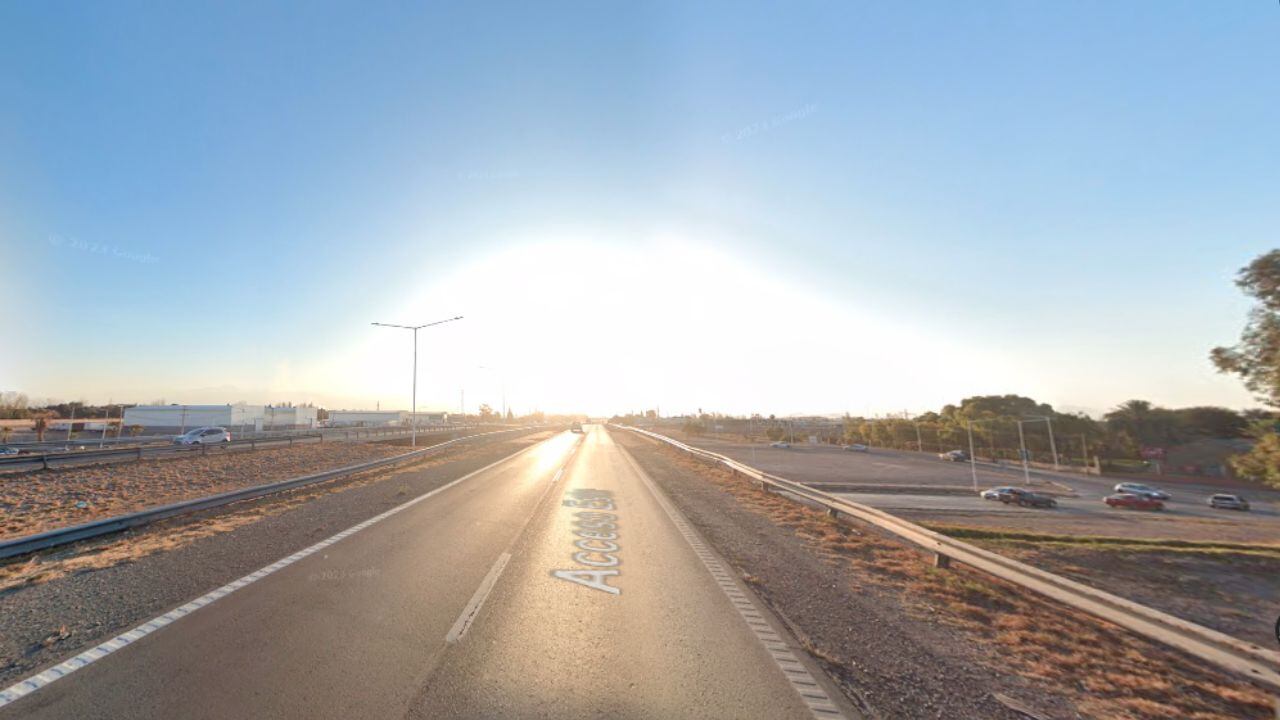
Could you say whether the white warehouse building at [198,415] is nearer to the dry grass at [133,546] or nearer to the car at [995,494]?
the dry grass at [133,546]

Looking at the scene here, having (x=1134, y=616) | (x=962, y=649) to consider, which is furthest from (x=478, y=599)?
(x=1134, y=616)

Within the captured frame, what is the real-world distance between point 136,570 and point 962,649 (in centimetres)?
1086

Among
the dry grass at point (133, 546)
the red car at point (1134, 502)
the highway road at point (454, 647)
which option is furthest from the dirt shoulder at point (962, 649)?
the red car at point (1134, 502)

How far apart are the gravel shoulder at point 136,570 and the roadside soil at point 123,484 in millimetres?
4204

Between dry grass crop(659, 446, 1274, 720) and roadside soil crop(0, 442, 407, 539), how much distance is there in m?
17.6

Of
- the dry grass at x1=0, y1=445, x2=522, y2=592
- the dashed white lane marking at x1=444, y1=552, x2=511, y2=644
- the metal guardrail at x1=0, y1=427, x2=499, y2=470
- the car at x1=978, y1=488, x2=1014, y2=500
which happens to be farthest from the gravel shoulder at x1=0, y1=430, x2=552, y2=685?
the car at x1=978, y1=488, x2=1014, y2=500

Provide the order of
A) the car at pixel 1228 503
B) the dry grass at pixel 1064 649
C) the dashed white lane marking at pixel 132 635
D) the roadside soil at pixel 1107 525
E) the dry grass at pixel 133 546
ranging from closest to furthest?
the dashed white lane marking at pixel 132 635 → the dry grass at pixel 1064 649 → the dry grass at pixel 133 546 → the roadside soil at pixel 1107 525 → the car at pixel 1228 503

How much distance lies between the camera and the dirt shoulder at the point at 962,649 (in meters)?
4.10

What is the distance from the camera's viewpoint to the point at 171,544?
8492 mm

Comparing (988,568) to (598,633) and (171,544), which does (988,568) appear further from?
(171,544)

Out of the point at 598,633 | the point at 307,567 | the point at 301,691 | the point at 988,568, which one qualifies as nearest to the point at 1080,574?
the point at 988,568

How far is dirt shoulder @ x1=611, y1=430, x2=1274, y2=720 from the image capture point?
4.10m

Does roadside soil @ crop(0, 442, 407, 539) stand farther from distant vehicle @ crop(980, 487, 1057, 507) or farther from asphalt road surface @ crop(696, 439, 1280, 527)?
distant vehicle @ crop(980, 487, 1057, 507)

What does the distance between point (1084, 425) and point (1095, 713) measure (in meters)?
88.9
